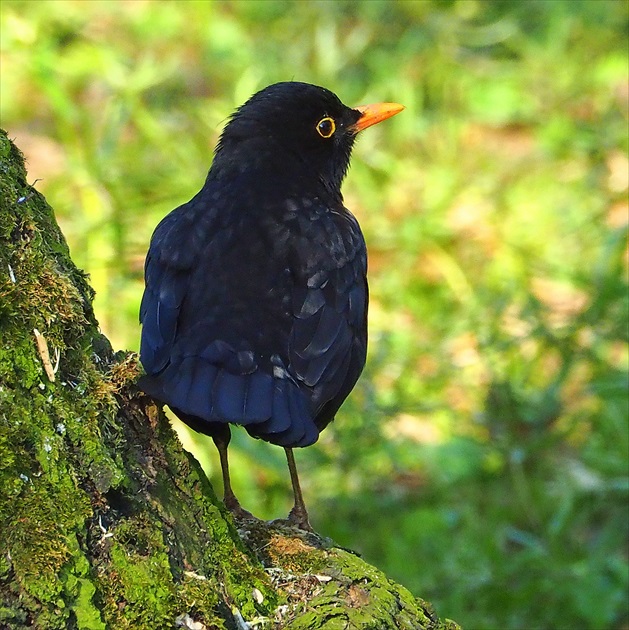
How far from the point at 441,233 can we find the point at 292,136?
377 cm

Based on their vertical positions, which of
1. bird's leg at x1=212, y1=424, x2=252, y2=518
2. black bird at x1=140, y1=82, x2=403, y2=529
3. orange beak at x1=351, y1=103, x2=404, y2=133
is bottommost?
bird's leg at x1=212, y1=424, x2=252, y2=518

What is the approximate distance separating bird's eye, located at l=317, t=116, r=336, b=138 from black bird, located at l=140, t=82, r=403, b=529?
108mm

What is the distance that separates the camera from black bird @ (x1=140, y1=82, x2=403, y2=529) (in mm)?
2873

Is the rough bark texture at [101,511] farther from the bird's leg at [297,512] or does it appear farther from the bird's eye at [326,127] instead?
the bird's eye at [326,127]

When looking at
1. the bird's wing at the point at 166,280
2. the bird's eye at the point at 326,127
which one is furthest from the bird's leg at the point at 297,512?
the bird's eye at the point at 326,127

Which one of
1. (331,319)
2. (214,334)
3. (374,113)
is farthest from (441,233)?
(214,334)

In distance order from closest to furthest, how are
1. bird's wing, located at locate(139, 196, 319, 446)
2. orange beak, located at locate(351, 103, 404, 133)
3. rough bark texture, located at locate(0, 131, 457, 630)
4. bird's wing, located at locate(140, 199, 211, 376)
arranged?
Result: rough bark texture, located at locate(0, 131, 457, 630) → bird's wing, located at locate(139, 196, 319, 446) → bird's wing, located at locate(140, 199, 211, 376) → orange beak, located at locate(351, 103, 404, 133)

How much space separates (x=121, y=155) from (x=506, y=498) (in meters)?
3.26

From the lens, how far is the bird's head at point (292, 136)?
408 centimetres

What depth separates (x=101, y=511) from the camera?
7.27 feet

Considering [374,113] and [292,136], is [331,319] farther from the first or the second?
[374,113]

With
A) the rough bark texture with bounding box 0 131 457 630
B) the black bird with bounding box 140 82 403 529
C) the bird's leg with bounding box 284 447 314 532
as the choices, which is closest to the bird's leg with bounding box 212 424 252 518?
the black bird with bounding box 140 82 403 529

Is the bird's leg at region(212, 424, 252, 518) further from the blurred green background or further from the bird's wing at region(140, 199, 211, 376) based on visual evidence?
the blurred green background

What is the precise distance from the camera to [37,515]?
2088mm
